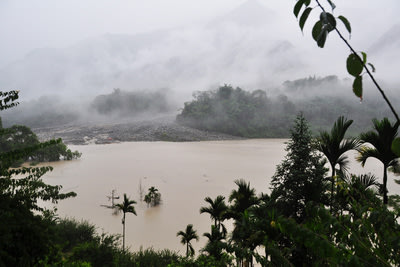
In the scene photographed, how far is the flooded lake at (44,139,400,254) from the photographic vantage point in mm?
8352

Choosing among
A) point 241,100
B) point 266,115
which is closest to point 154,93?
point 241,100

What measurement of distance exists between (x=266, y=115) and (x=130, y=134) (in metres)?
22.8

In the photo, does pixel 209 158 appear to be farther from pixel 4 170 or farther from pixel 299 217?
pixel 4 170

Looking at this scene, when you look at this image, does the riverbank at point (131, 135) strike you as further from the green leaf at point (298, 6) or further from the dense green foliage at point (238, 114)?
the green leaf at point (298, 6)

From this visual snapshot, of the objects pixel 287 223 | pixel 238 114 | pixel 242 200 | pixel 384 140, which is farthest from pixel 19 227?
pixel 238 114

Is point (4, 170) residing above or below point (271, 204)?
above

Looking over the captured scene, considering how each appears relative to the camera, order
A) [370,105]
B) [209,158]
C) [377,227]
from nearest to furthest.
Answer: [377,227] → [209,158] → [370,105]

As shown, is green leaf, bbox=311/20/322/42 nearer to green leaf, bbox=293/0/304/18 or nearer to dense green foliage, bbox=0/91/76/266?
green leaf, bbox=293/0/304/18

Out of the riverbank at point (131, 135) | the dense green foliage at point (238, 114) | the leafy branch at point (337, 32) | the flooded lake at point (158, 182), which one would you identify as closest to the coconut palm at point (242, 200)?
the flooded lake at point (158, 182)

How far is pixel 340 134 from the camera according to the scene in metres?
3.09

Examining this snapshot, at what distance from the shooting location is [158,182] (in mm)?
13781

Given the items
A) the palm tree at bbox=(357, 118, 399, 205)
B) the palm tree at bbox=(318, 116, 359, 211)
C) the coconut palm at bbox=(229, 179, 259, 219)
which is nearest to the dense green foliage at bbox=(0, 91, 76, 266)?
the coconut palm at bbox=(229, 179, 259, 219)

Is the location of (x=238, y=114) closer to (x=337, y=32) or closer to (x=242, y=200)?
(x=242, y=200)

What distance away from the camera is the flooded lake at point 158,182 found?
8.35 meters
